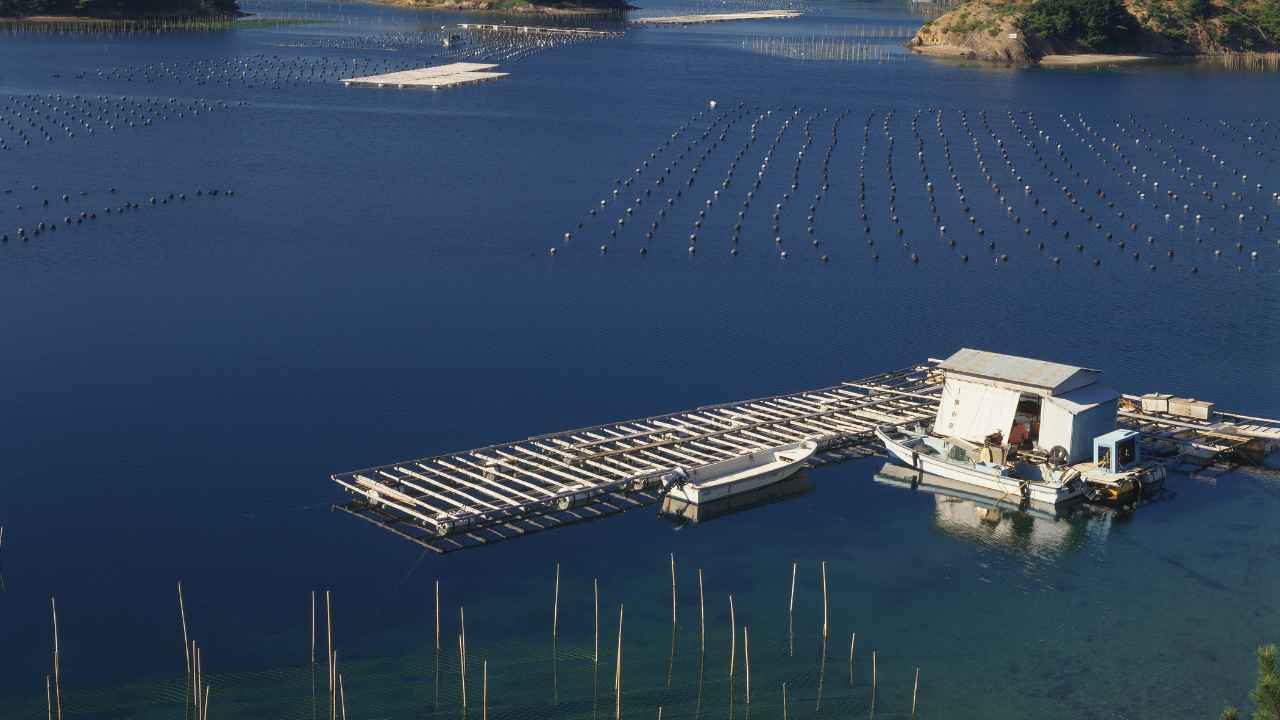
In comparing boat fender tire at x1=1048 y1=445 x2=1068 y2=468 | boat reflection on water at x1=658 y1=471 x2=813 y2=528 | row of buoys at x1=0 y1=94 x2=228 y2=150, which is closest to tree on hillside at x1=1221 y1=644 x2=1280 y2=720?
boat reflection on water at x1=658 y1=471 x2=813 y2=528

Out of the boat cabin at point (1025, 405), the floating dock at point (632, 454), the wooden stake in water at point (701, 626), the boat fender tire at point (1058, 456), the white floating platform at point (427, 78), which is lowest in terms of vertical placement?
the wooden stake in water at point (701, 626)

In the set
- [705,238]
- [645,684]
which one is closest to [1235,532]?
[645,684]

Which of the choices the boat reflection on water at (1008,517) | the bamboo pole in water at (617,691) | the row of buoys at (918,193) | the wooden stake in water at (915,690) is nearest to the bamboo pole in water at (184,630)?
the bamboo pole in water at (617,691)

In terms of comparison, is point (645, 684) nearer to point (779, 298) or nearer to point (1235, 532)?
point (1235, 532)

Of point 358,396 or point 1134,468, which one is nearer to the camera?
point 1134,468

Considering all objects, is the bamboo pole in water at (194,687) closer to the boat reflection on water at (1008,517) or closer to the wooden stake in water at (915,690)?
the wooden stake in water at (915,690)

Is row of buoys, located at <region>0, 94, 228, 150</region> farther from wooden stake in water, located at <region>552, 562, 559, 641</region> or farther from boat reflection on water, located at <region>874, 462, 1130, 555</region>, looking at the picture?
wooden stake in water, located at <region>552, 562, 559, 641</region>
